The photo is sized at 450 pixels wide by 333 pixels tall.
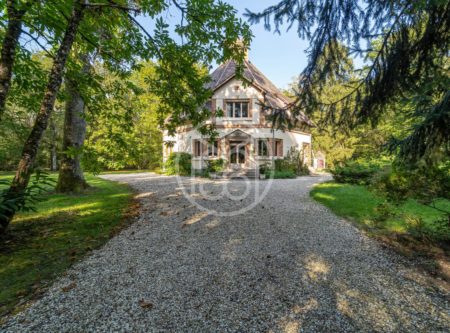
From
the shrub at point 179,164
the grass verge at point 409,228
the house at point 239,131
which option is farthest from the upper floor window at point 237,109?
the grass verge at point 409,228

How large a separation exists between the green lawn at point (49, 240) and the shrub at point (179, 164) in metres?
9.34

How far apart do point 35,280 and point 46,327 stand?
44.0 inches

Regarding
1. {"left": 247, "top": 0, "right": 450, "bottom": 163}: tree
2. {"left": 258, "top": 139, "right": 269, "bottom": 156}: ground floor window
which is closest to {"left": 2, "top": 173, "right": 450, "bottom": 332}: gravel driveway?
{"left": 247, "top": 0, "right": 450, "bottom": 163}: tree

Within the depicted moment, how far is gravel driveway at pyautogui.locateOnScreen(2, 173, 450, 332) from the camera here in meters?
2.28

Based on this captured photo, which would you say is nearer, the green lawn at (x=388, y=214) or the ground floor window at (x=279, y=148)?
the green lawn at (x=388, y=214)

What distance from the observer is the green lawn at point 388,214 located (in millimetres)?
4039

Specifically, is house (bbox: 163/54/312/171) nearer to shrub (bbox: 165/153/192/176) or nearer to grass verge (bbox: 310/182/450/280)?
shrub (bbox: 165/153/192/176)

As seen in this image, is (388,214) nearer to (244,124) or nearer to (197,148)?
(244,124)

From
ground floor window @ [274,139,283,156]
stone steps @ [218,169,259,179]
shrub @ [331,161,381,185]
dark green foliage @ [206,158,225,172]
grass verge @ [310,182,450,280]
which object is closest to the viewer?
grass verge @ [310,182,450,280]

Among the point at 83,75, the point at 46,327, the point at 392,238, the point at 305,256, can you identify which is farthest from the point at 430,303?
the point at 83,75

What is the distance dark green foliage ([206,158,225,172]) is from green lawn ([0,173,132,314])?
890cm

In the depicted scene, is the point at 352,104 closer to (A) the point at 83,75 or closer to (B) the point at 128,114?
(B) the point at 128,114

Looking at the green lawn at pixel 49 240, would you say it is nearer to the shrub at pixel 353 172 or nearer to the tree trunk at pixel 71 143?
the tree trunk at pixel 71 143

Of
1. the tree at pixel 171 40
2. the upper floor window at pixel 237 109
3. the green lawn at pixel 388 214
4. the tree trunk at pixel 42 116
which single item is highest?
the upper floor window at pixel 237 109
